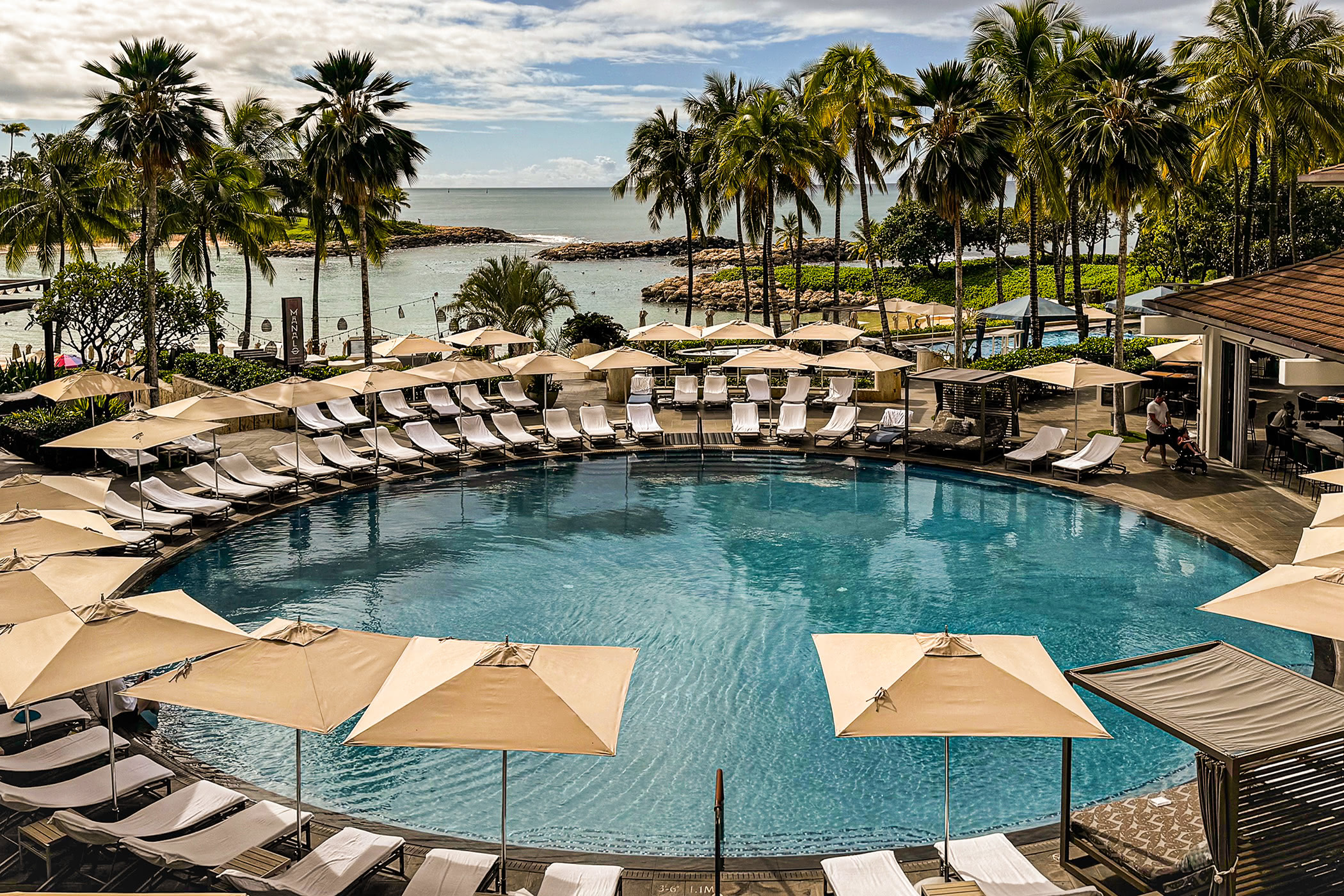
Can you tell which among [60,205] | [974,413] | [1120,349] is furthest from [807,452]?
[60,205]

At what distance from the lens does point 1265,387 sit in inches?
1014

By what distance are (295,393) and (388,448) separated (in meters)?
2.46

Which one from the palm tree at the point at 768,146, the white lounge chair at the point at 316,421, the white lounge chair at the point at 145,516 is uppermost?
the palm tree at the point at 768,146

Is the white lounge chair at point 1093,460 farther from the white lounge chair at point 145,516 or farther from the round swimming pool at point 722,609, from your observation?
the white lounge chair at point 145,516

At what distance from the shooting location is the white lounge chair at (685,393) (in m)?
25.6

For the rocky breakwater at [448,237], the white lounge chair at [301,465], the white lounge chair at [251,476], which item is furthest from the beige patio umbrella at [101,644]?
the rocky breakwater at [448,237]

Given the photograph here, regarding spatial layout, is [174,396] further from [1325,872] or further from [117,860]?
[1325,872]

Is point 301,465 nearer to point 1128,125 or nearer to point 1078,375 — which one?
point 1078,375

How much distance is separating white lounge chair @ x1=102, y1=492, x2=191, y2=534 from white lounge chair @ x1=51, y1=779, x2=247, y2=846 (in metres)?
8.32

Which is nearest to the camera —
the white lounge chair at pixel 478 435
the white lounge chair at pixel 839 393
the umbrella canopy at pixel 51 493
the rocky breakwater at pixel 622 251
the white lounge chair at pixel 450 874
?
the white lounge chair at pixel 450 874

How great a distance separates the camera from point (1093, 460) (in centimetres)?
1866

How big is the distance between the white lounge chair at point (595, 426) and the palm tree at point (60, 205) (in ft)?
68.4

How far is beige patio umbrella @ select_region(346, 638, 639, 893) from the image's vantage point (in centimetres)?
666

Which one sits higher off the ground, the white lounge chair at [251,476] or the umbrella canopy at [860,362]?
the umbrella canopy at [860,362]
